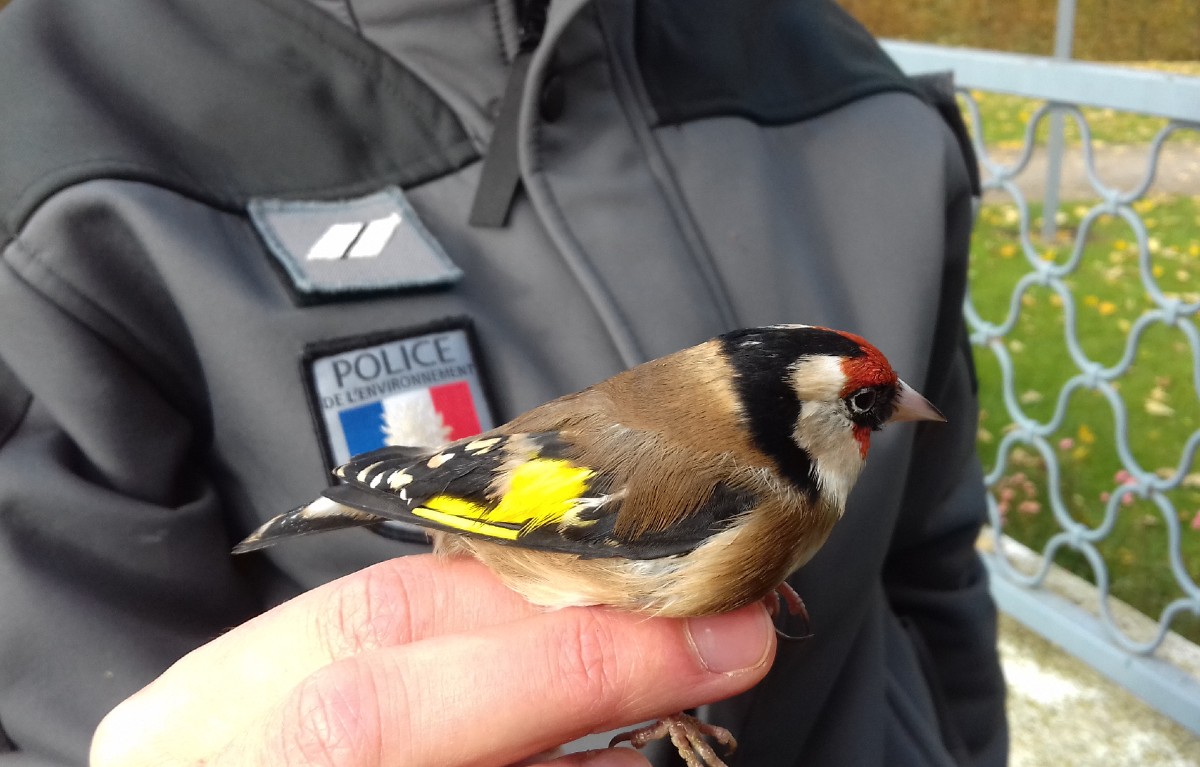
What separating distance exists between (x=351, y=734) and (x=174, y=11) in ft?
3.91

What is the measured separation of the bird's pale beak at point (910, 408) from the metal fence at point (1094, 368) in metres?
1.77

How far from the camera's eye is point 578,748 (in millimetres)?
1548

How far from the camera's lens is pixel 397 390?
4.74 ft

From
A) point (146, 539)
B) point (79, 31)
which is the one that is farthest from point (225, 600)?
point (79, 31)

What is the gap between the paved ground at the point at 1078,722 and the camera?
3.09 meters

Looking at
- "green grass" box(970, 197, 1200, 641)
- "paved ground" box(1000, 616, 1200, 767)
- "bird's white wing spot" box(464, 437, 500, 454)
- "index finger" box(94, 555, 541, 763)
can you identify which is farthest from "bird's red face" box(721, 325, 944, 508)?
"paved ground" box(1000, 616, 1200, 767)

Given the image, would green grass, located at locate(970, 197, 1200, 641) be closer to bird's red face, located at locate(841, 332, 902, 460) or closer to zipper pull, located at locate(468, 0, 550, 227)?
bird's red face, located at locate(841, 332, 902, 460)

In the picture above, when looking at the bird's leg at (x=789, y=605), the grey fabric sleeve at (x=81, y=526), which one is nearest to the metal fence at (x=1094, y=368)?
the bird's leg at (x=789, y=605)

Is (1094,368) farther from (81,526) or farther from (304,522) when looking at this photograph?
(81,526)

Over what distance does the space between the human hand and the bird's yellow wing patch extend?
11 centimetres

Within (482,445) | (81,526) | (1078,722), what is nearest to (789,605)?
(482,445)

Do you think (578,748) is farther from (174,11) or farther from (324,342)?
(174,11)

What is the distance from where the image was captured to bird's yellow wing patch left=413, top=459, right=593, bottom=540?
1221 mm

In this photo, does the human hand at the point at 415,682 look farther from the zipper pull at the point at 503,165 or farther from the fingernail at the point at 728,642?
the zipper pull at the point at 503,165
